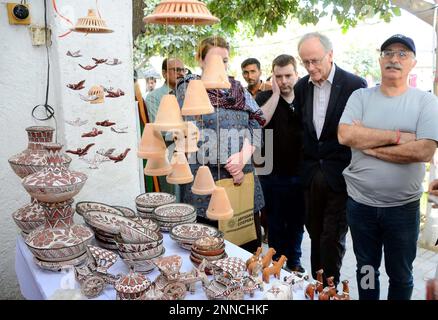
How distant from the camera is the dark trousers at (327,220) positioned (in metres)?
2.83

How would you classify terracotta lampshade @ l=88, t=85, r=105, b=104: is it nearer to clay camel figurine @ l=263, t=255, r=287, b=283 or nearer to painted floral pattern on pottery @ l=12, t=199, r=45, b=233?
→ painted floral pattern on pottery @ l=12, t=199, r=45, b=233

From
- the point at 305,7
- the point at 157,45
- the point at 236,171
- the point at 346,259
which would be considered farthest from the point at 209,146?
the point at 157,45

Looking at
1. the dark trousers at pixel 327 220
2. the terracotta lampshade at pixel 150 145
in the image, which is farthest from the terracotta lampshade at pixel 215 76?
the dark trousers at pixel 327 220

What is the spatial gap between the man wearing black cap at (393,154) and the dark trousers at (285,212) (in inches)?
37.1

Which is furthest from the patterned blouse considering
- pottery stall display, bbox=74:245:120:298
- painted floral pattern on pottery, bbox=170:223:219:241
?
pottery stall display, bbox=74:245:120:298

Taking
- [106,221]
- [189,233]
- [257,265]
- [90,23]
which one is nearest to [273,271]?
[257,265]

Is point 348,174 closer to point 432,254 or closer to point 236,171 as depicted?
point 236,171

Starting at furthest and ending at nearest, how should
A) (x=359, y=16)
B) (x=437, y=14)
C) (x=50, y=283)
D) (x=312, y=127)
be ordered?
(x=359, y=16) < (x=437, y=14) < (x=312, y=127) < (x=50, y=283)

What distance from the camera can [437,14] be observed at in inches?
157

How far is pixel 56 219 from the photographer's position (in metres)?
1.92

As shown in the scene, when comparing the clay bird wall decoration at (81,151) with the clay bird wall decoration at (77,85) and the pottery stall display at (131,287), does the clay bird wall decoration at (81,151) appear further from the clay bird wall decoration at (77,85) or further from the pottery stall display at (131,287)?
the pottery stall display at (131,287)

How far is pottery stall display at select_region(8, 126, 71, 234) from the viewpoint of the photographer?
2.24m

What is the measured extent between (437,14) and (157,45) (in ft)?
19.6

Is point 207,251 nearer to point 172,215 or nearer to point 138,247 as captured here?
point 138,247
